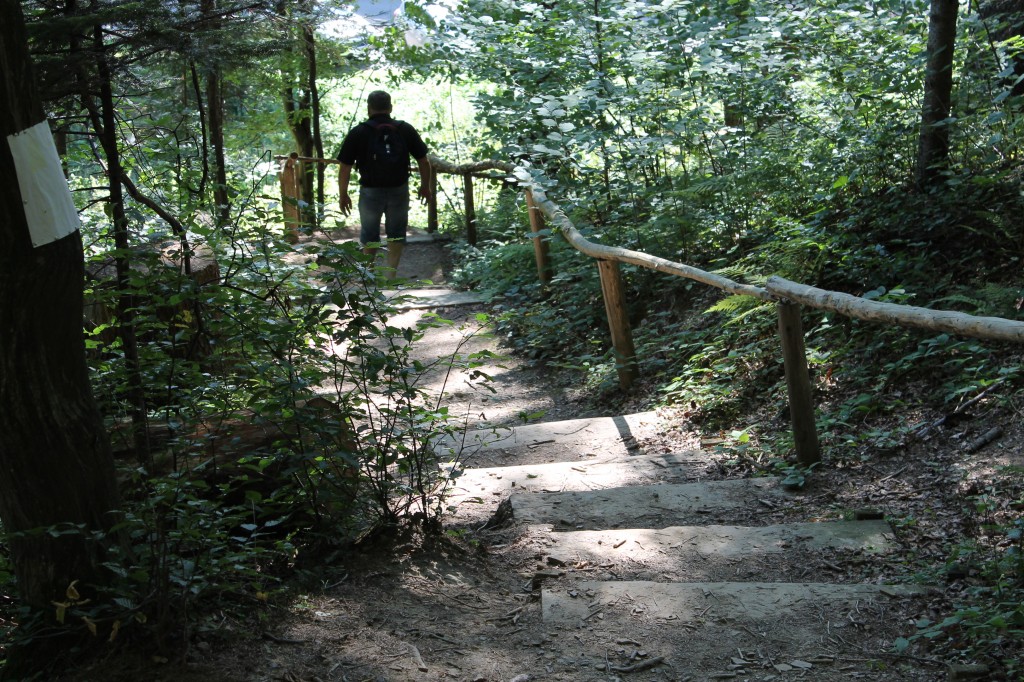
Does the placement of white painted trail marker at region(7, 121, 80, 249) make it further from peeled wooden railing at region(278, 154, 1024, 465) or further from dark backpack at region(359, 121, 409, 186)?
dark backpack at region(359, 121, 409, 186)

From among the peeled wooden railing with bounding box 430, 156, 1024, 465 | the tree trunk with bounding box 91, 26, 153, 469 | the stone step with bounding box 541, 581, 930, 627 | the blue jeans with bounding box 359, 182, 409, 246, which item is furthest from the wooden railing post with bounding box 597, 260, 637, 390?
the tree trunk with bounding box 91, 26, 153, 469

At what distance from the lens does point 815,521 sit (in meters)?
3.63

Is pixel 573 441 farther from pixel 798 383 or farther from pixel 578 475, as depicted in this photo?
pixel 798 383

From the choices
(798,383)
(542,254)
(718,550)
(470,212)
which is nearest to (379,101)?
(542,254)

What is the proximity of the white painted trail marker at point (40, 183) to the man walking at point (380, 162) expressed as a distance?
524 cm

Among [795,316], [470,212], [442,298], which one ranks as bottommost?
[442,298]

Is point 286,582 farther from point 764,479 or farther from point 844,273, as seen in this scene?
point 844,273

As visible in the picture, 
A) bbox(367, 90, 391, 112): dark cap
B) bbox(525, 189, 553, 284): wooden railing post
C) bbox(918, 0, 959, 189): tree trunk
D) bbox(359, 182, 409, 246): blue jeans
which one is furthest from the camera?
bbox(525, 189, 553, 284): wooden railing post

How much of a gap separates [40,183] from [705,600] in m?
2.41

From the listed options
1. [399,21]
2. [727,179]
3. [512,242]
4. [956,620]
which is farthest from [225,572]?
[399,21]

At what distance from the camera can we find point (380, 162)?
7914 mm

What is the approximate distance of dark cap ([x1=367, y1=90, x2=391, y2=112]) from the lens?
771cm

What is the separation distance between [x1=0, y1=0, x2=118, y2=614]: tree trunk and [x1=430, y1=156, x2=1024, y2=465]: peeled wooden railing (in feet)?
9.09

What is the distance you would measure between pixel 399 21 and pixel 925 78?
7529 millimetres
